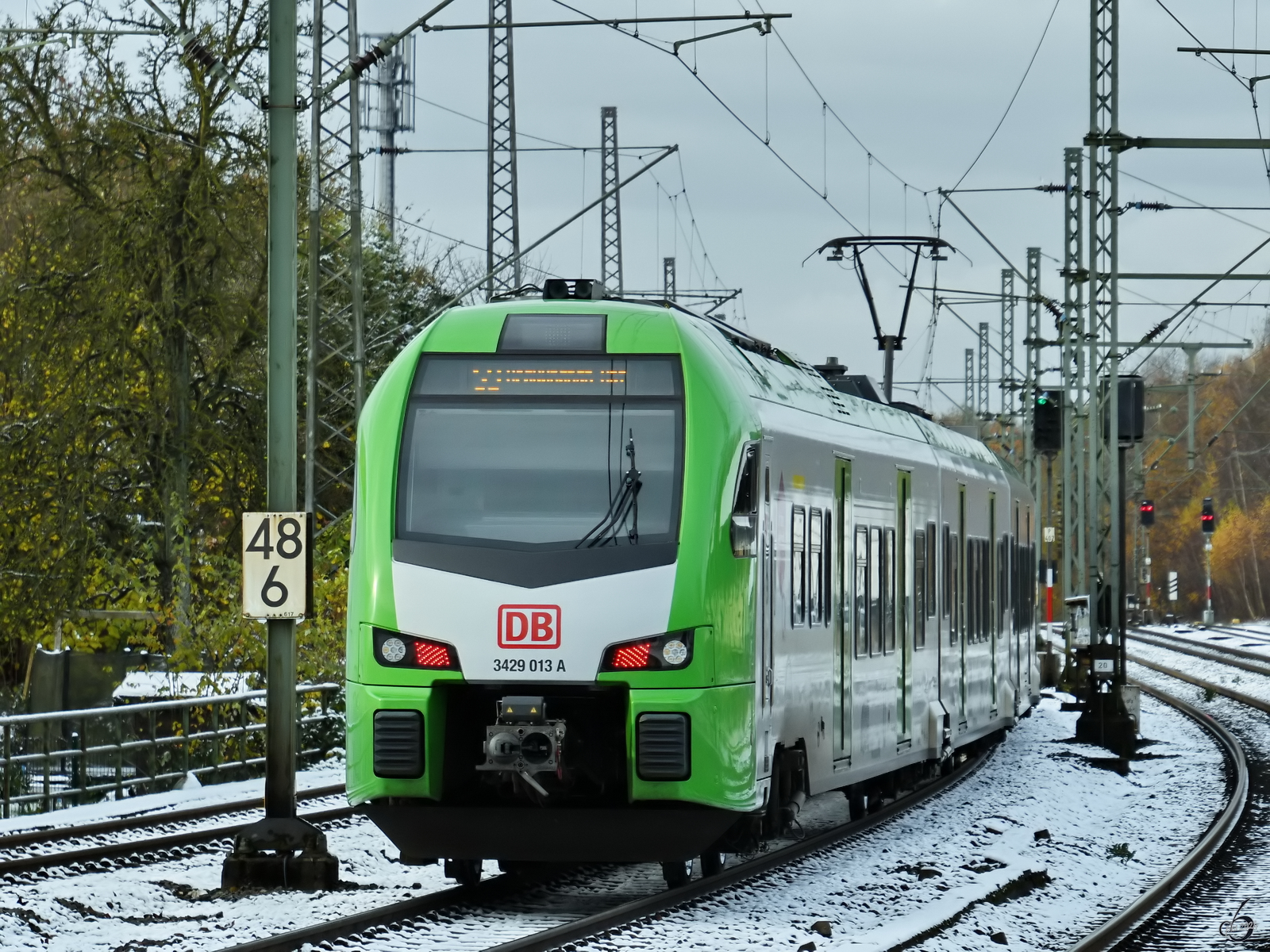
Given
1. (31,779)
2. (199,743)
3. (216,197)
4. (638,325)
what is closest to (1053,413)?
(216,197)

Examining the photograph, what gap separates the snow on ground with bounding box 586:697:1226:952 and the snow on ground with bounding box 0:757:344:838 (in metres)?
5.07

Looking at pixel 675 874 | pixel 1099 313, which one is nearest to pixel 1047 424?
pixel 1099 313

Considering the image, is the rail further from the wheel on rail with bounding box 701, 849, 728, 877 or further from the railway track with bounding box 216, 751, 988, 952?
the wheel on rail with bounding box 701, 849, 728, 877

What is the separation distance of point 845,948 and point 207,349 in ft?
73.3

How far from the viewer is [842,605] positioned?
15031 mm

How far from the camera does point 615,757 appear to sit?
1164cm

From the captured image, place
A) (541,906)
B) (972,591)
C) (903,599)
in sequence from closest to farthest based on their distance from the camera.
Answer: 1. (541,906)
2. (903,599)
3. (972,591)

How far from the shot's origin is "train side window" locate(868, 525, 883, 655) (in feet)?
52.3

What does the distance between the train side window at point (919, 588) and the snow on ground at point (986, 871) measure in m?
1.39

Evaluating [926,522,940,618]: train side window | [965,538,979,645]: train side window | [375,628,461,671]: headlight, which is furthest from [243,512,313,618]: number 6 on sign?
[965,538,979,645]: train side window

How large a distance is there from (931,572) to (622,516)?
714cm

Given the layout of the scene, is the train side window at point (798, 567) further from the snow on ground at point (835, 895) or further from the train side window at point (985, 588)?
the train side window at point (985, 588)

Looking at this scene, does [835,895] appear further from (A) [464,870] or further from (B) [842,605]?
(B) [842,605]

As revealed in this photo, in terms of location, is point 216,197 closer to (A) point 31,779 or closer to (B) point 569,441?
(A) point 31,779
